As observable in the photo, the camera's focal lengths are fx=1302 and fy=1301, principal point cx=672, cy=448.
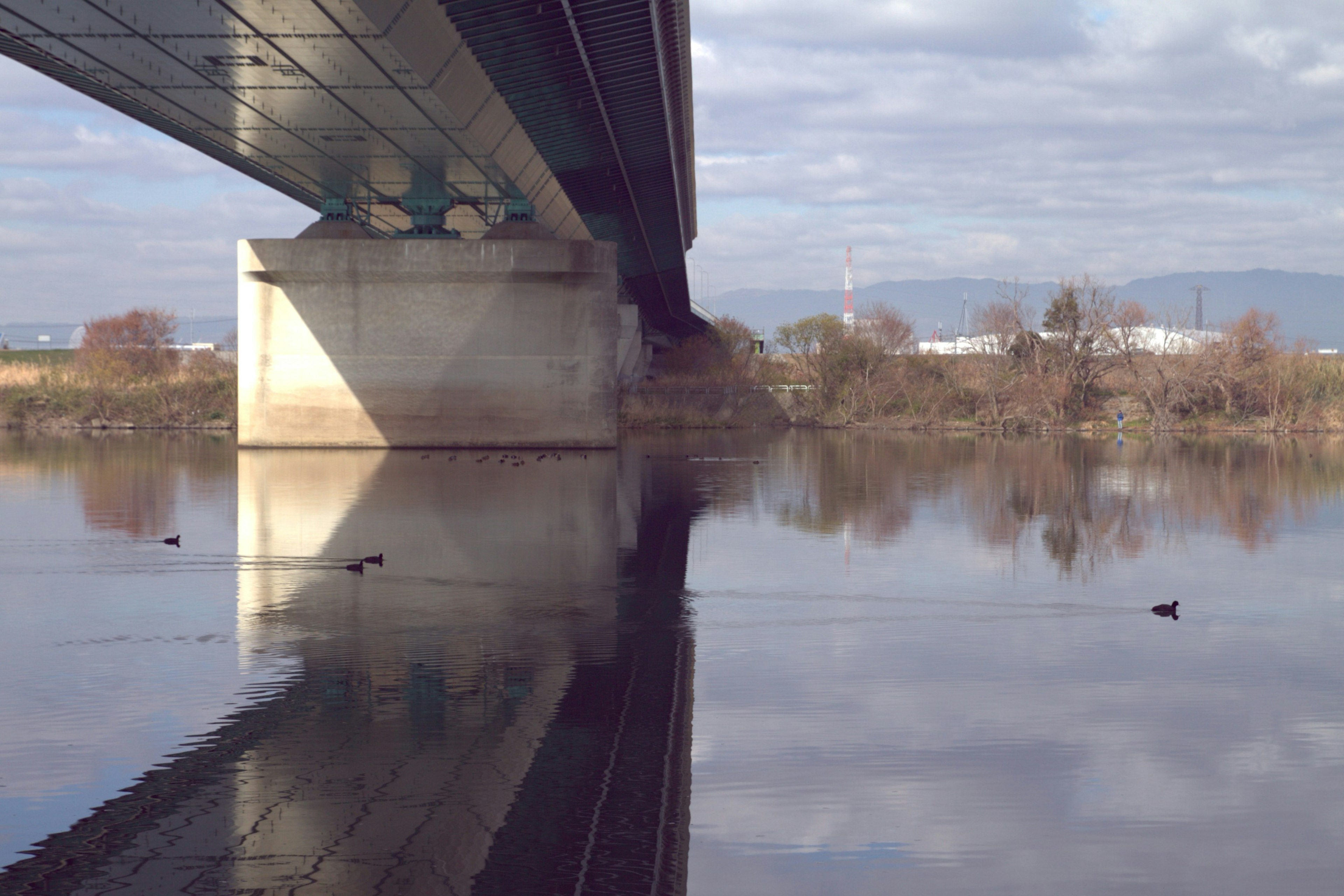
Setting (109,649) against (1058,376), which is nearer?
(109,649)

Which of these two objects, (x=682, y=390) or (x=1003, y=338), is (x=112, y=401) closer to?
(x=682, y=390)

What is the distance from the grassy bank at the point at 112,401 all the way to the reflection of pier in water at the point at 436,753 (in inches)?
1838

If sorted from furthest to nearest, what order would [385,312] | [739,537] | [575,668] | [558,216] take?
[558,216]
[385,312]
[739,537]
[575,668]

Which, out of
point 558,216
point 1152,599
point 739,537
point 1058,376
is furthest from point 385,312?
point 1058,376

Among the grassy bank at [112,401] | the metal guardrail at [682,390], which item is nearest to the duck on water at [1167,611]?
the grassy bank at [112,401]

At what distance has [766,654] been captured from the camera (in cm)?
909

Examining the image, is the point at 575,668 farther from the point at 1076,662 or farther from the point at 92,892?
the point at 92,892

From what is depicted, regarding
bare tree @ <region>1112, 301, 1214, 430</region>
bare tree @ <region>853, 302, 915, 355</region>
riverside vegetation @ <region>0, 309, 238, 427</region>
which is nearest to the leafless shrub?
riverside vegetation @ <region>0, 309, 238, 427</region>

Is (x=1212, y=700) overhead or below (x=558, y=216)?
below

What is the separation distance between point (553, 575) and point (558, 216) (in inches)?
1248

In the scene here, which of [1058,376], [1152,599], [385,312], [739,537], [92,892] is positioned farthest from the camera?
[1058,376]

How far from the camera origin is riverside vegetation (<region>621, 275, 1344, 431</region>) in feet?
210

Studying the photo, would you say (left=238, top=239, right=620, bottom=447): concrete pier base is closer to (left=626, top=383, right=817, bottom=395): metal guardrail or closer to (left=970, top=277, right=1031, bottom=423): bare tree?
(left=626, top=383, right=817, bottom=395): metal guardrail

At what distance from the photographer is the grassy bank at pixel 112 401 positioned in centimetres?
5716
